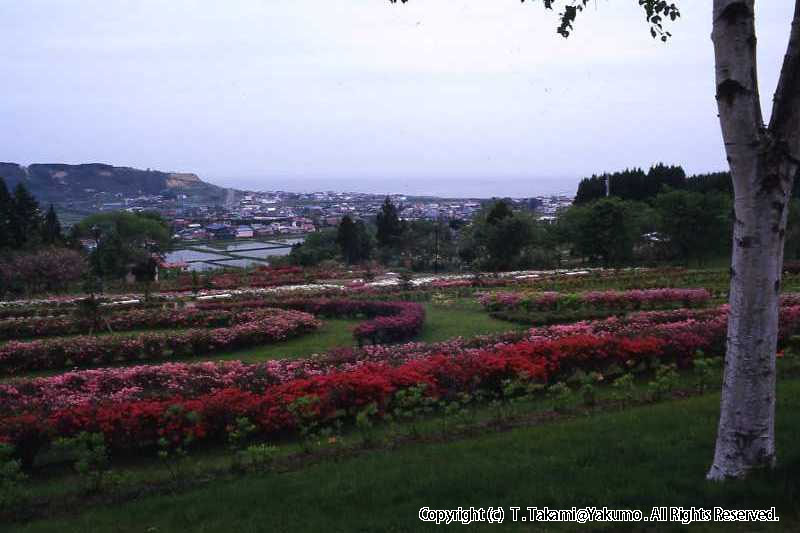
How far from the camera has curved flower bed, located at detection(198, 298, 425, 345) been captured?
1335cm

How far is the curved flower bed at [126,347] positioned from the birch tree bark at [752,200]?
11156 millimetres

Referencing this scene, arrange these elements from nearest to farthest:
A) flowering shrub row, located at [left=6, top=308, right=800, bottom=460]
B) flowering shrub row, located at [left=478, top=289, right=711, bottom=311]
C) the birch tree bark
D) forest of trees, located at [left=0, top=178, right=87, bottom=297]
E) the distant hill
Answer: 1. the birch tree bark
2. flowering shrub row, located at [left=6, top=308, right=800, bottom=460]
3. flowering shrub row, located at [left=478, top=289, right=711, bottom=311]
4. forest of trees, located at [left=0, top=178, right=87, bottom=297]
5. the distant hill

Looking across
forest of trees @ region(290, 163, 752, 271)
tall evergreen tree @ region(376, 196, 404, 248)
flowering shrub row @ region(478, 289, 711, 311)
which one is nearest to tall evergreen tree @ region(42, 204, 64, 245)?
forest of trees @ region(290, 163, 752, 271)

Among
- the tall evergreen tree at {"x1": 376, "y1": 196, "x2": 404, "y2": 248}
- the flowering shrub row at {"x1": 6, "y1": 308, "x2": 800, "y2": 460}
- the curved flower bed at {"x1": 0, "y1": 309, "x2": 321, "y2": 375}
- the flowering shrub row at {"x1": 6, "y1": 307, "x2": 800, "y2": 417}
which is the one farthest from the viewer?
the tall evergreen tree at {"x1": 376, "y1": 196, "x2": 404, "y2": 248}

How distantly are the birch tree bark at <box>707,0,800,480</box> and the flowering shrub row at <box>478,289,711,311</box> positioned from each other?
1183cm

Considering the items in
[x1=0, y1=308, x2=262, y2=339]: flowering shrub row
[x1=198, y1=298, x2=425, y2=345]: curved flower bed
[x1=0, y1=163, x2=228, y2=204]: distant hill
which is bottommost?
[x1=0, y1=308, x2=262, y2=339]: flowering shrub row

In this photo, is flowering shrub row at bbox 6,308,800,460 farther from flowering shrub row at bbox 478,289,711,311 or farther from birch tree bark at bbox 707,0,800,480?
flowering shrub row at bbox 478,289,711,311

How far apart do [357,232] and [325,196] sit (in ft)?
309

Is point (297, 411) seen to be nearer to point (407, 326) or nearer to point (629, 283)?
point (407, 326)

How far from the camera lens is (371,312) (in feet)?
56.5

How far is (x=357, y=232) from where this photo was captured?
44.8 m

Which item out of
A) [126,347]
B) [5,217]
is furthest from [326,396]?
[5,217]

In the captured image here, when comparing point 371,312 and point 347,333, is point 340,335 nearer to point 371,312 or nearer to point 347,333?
point 347,333

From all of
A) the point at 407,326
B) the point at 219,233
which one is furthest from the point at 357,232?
the point at 407,326
